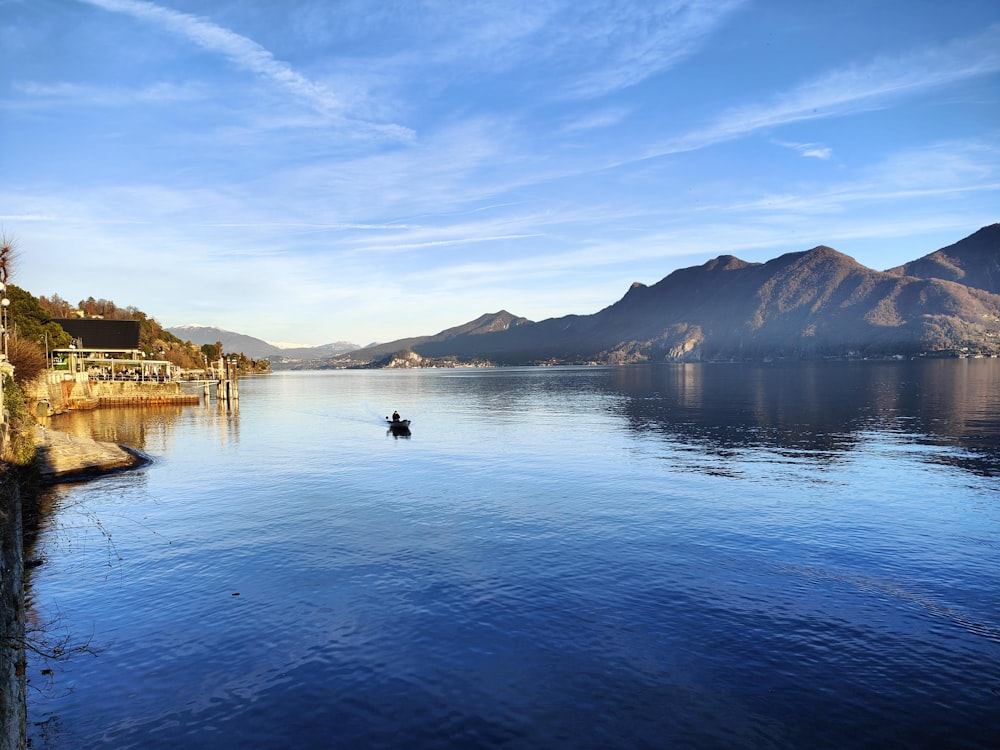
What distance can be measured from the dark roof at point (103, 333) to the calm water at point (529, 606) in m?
111

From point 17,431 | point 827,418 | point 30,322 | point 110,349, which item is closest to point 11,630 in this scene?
point 17,431

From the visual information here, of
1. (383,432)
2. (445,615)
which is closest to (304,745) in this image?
(445,615)

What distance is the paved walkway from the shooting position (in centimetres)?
4609

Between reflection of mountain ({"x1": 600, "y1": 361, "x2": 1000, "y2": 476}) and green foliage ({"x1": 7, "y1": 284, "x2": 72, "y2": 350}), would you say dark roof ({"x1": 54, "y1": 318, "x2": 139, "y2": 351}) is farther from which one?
reflection of mountain ({"x1": 600, "y1": 361, "x2": 1000, "y2": 476})

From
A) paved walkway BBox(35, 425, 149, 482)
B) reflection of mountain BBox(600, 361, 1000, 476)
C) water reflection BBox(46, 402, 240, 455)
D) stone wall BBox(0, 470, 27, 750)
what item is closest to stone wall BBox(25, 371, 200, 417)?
water reflection BBox(46, 402, 240, 455)

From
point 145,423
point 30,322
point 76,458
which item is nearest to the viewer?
point 76,458

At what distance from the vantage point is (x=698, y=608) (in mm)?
22125

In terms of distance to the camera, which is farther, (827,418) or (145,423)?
(145,423)

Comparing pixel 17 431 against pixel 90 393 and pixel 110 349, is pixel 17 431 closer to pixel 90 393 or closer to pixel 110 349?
pixel 90 393

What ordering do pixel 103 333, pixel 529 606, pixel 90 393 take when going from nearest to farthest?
pixel 529 606 < pixel 90 393 < pixel 103 333

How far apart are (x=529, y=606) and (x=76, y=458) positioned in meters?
45.0

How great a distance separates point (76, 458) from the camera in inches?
1924

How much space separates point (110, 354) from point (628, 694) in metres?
160

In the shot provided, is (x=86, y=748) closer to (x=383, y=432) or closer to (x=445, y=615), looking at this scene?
(x=445, y=615)
